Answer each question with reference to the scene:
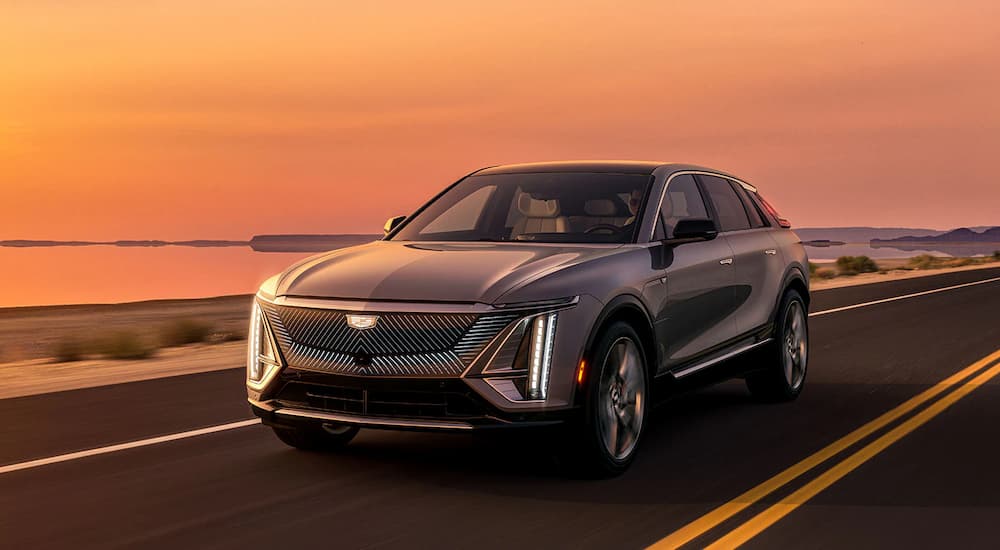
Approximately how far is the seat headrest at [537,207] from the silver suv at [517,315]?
0.01m

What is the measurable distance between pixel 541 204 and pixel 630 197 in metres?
0.65

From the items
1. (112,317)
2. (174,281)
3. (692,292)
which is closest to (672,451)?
(692,292)

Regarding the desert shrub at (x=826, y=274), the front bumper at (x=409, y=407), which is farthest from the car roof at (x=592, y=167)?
the desert shrub at (x=826, y=274)

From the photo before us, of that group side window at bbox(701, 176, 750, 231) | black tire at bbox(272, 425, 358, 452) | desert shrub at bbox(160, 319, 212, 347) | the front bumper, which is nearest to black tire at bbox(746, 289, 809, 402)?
side window at bbox(701, 176, 750, 231)

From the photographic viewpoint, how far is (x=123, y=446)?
27.5ft

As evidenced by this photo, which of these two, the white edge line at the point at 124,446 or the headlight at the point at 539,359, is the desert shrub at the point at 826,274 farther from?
the headlight at the point at 539,359

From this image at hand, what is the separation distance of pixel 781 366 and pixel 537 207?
2.86 m

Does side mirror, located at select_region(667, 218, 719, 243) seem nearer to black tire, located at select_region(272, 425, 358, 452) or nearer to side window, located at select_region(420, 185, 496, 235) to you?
side window, located at select_region(420, 185, 496, 235)

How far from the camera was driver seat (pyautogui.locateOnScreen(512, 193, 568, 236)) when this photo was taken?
28.2 ft

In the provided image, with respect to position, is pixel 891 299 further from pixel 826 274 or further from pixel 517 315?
pixel 826 274

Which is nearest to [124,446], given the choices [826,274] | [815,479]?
[815,479]

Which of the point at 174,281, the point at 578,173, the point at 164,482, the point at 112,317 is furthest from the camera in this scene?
the point at 174,281

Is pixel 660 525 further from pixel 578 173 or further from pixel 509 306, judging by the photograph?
pixel 578 173

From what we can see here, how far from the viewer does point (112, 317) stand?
35.8m
